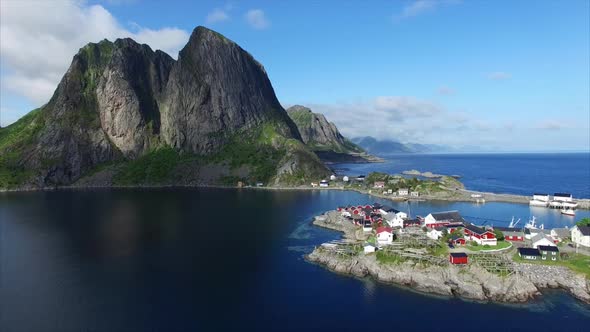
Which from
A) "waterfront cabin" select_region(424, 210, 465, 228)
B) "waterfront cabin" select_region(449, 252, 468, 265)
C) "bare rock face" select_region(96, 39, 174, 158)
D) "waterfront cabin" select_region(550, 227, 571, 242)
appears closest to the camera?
"waterfront cabin" select_region(449, 252, 468, 265)

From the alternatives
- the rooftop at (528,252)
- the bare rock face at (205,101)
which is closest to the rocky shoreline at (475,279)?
the rooftop at (528,252)

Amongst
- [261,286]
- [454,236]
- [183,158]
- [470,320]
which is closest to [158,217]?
[261,286]

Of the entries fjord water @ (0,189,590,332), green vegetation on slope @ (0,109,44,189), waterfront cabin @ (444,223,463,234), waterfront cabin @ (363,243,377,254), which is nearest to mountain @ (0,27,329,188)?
green vegetation on slope @ (0,109,44,189)

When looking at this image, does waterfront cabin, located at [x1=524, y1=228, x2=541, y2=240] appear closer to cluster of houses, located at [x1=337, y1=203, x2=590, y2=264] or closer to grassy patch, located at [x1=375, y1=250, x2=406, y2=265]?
cluster of houses, located at [x1=337, y1=203, x2=590, y2=264]

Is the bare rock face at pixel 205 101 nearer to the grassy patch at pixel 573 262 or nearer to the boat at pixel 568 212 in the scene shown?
the boat at pixel 568 212

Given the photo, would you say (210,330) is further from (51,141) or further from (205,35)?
(205,35)

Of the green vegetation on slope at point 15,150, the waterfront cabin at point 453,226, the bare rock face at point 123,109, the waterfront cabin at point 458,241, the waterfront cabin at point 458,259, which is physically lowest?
the waterfront cabin at point 458,259
